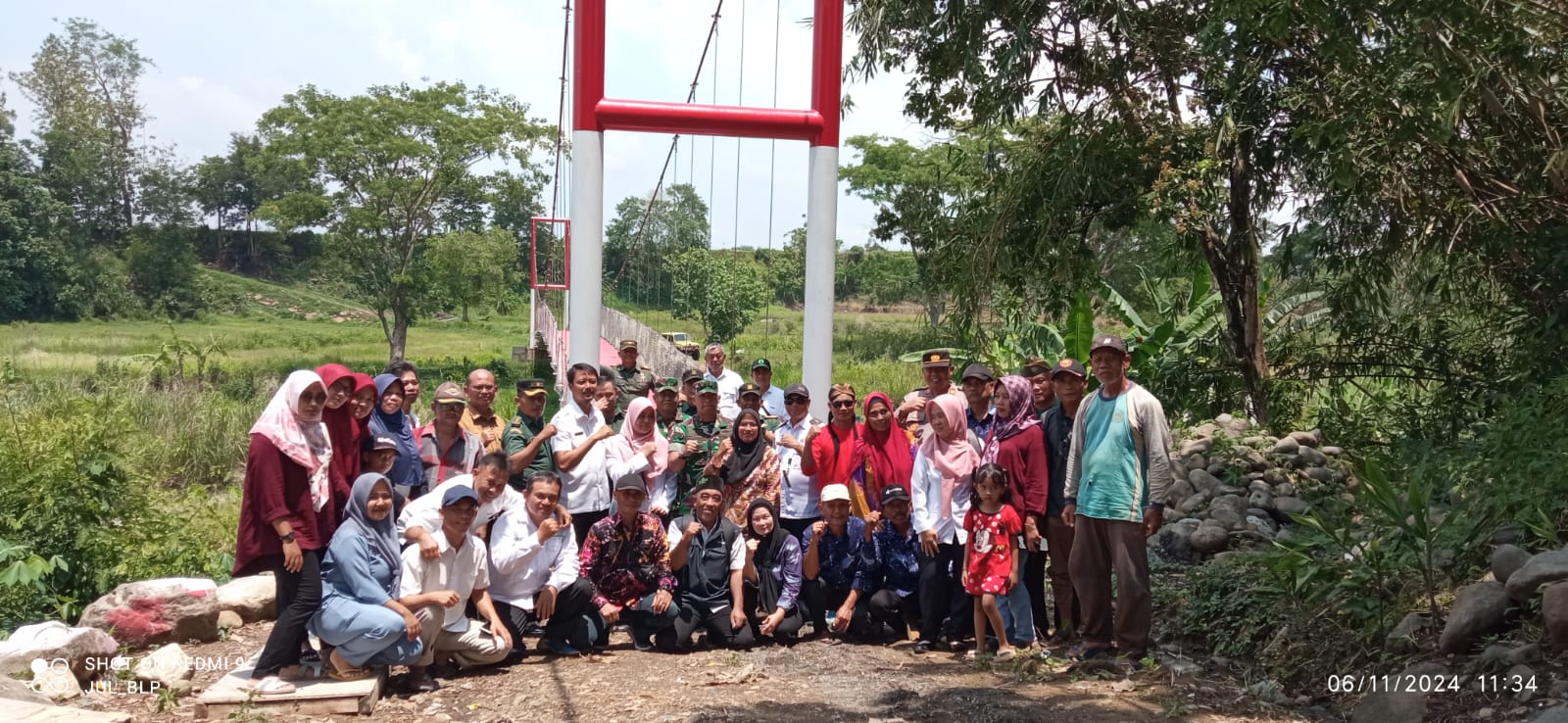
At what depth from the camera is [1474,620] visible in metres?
4.44

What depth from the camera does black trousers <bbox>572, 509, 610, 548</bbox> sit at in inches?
237

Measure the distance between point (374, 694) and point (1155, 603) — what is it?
3.83m

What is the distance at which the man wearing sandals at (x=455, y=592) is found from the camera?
493 centimetres

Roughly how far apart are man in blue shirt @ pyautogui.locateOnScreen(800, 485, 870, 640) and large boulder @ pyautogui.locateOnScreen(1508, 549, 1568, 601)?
2.78 meters

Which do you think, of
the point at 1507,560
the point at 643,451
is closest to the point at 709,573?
the point at 643,451

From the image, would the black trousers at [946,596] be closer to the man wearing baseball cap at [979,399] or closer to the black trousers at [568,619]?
the man wearing baseball cap at [979,399]

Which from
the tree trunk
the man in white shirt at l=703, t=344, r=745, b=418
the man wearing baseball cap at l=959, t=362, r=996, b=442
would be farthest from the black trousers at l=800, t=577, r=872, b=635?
the tree trunk

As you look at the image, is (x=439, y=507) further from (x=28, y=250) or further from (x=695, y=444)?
(x=28, y=250)

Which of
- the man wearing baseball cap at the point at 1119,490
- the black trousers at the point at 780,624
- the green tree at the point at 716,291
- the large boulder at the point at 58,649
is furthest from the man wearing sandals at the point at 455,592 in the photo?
the green tree at the point at 716,291

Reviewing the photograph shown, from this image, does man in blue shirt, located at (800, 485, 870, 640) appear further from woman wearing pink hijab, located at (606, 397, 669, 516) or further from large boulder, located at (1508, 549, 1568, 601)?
large boulder, located at (1508, 549, 1568, 601)

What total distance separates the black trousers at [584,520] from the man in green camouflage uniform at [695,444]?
369 millimetres

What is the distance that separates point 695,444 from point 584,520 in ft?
2.29

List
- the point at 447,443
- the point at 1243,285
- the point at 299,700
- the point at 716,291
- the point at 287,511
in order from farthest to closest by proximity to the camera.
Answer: the point at 716,291, the point at 1243,285, the point at 447,443, the point at 287,511, the point at 299,700

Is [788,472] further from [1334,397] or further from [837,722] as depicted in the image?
[1334,397]
